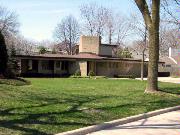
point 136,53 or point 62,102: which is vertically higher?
point 136,53

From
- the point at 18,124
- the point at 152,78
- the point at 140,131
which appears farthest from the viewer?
the point at 152,78

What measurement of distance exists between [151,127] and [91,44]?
38298 mm

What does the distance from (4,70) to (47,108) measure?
10979 mm

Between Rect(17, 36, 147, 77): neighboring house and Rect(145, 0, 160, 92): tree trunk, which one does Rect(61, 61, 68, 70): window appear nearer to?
Rect(17, 36, 147, 77): neighboring house

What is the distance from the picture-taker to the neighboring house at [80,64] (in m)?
39.9

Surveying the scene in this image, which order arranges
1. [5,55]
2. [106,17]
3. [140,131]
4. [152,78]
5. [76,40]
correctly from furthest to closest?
[76,40] → [106,17] → [5,55] → [152,78] → [140,131]

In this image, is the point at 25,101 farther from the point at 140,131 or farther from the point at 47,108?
the point at 140,131

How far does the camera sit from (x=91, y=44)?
4691cm

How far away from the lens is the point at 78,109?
10242 millimetres

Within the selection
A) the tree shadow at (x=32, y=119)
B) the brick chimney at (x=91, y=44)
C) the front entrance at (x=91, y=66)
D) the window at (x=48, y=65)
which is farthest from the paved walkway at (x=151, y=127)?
the brick chimney at (x=91, y=44)

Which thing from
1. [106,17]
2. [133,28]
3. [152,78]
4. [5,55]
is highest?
[106,17]

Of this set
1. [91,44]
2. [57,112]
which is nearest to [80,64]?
[91,44]

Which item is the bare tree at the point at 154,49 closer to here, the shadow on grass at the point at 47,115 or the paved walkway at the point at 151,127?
the shadow on grass at the point at 47,115

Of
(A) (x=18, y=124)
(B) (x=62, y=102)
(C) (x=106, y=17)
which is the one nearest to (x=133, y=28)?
(C) (x=106, y=17)
